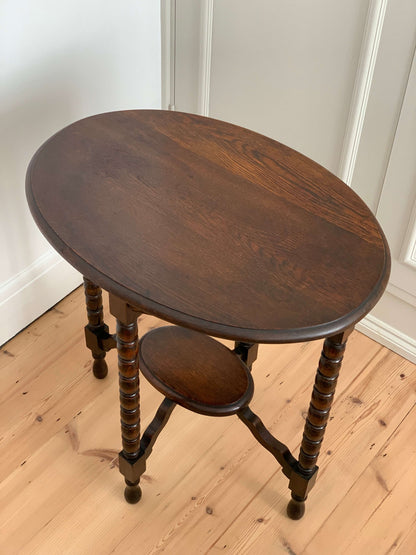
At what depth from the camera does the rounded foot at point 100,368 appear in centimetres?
207

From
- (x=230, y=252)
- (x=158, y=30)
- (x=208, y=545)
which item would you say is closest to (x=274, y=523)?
(x=208, y=545)

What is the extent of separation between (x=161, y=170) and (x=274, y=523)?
3.23 feet

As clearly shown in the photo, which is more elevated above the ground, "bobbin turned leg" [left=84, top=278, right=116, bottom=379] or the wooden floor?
"bobbin turned leg" [left=84, top=278, right=116, bottom=379]

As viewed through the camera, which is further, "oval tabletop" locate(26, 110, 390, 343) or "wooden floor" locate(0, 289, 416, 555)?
"wooden floor" locate(0, 289, 416, 555)

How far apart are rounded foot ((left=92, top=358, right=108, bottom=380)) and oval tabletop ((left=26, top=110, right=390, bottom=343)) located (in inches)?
29.1

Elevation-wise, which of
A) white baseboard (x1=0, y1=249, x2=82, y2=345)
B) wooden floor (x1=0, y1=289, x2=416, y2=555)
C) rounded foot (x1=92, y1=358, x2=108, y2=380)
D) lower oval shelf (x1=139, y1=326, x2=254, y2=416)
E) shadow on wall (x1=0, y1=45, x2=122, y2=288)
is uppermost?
shadow on wall (x1=0, y1=45, x2=122, y2=288)

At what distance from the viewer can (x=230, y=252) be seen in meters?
1.36

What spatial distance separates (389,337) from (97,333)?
100 cm

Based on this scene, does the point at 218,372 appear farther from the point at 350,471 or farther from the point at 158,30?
the point at 158,30

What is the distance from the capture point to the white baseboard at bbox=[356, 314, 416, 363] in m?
2.22

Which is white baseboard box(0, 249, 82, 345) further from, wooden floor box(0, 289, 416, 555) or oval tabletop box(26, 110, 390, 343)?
oval tabletop box(26, 110, 390, 343)

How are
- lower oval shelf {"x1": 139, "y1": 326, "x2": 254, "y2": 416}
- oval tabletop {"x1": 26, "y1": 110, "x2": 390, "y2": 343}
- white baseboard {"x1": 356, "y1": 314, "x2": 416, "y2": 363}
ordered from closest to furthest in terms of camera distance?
oval tabletop {"x1": 26, "y1": 110, "x2": 390, "y2": 343} → lower oval shelf {"x1": 139, "y1": 326, "x2": 254, "y2": 416} → white baseboard {"x1": 356, "y1": 314, "x2": 416, "y2": 363}

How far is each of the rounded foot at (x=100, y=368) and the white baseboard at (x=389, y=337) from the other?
0.89 metres

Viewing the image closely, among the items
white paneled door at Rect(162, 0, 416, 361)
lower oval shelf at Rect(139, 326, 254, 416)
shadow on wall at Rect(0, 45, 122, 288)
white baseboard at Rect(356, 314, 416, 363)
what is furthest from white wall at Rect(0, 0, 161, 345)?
white baseboard at Rect(356, 314, 416, 363)
